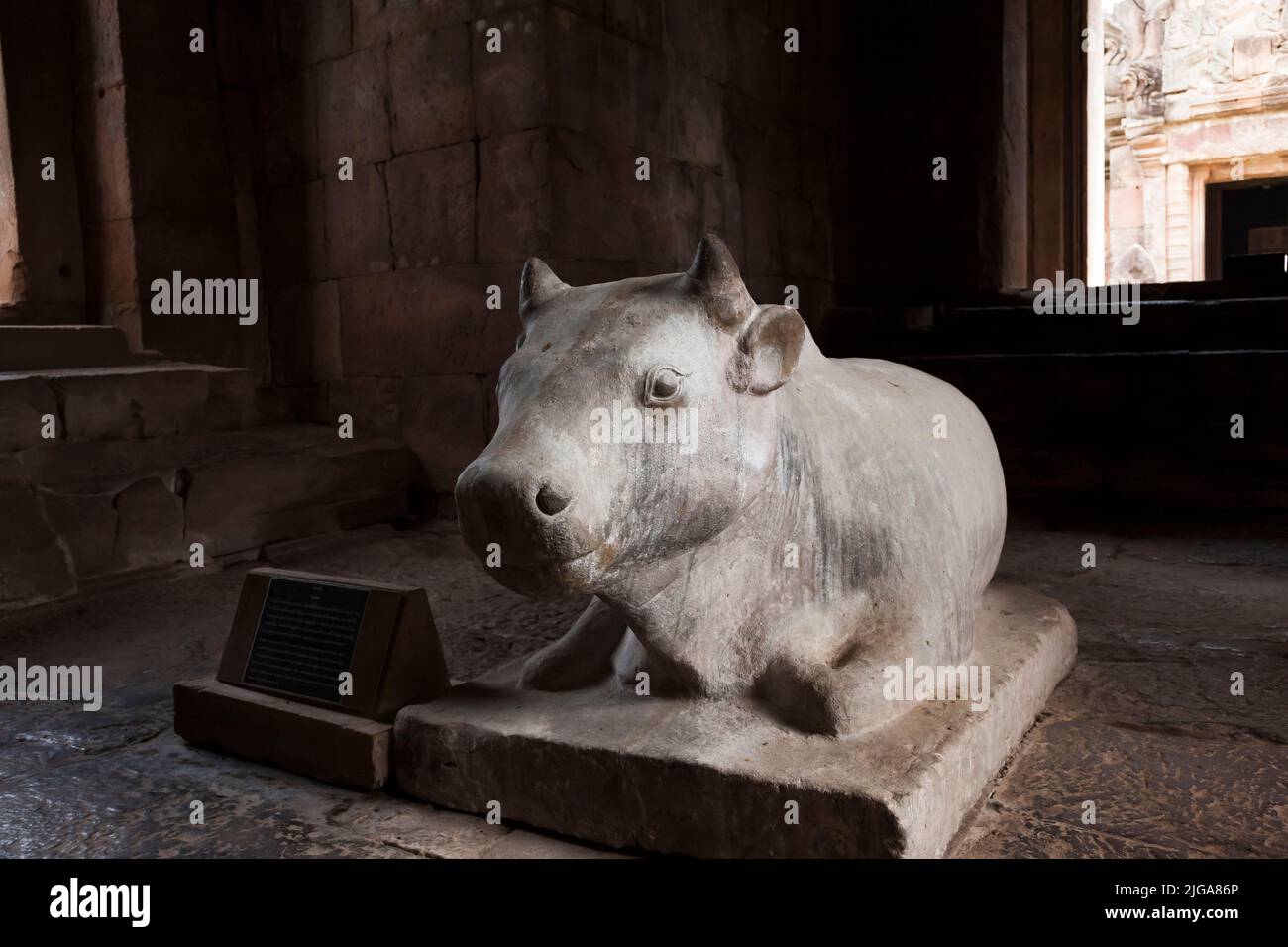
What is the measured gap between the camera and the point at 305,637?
2621mm

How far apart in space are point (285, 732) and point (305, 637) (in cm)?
23

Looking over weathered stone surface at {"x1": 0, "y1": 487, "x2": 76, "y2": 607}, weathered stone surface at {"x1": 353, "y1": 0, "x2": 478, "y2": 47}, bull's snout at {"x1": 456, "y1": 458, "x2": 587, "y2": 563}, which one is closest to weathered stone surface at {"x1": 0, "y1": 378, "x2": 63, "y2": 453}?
weathered stone surface at {"x1": 0, "y1": 487, "x2": 76, "y2": 607}

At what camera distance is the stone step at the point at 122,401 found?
13.8 feet

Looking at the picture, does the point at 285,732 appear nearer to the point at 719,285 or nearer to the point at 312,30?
the point at 719,285

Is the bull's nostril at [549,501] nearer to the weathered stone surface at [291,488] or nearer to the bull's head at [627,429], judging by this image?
the bull's head at [627,429]

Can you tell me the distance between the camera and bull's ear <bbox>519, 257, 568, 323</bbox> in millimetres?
2184

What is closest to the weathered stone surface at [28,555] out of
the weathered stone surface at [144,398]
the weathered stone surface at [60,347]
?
the weathered stone surface at [144,398]

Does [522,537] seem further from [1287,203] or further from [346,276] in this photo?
[1287,203]

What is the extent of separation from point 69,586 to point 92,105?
3192mm

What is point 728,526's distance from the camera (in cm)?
213

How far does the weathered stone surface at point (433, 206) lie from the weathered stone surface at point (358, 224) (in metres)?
0.10

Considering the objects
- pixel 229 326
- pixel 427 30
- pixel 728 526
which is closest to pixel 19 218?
pixel 229 326

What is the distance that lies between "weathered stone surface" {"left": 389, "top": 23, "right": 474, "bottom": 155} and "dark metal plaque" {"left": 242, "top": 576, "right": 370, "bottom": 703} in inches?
134

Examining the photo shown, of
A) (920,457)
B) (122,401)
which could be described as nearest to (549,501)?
(920,457)
